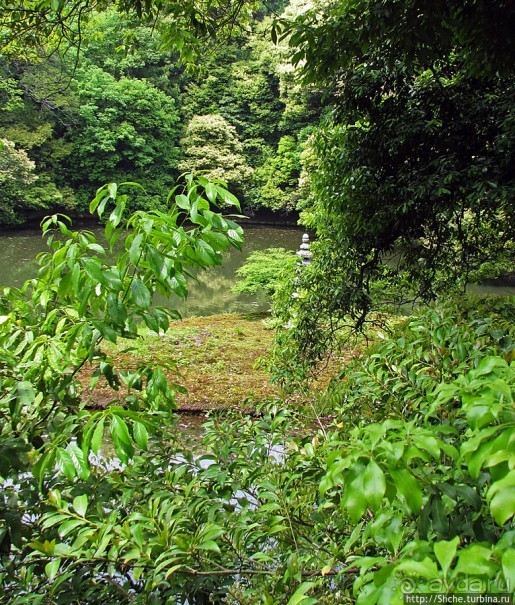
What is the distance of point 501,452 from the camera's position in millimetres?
438

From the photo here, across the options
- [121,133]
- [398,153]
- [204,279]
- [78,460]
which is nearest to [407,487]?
[78,460]

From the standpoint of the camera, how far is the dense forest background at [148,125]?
1270 centimetres

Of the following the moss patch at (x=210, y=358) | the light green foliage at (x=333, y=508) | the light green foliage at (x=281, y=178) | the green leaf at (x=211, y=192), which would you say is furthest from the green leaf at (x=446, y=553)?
the light green foliage at (x=281, y=178)

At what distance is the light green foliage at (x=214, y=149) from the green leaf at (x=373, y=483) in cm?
1528

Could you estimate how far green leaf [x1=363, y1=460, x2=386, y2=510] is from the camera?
1.57ft

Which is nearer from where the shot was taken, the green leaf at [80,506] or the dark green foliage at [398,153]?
the green leaf at [80,506]

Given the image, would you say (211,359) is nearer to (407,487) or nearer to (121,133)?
(407,487)

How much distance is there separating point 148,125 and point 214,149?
222cm

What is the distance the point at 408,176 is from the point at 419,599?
260 cm

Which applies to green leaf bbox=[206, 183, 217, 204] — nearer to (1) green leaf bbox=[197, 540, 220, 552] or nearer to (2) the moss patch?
(1) green leaf bbox=[197, 540, 220, 552]

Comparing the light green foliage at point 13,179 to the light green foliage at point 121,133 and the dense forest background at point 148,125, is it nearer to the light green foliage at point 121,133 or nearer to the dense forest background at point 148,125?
the dense forest background at point 148,125

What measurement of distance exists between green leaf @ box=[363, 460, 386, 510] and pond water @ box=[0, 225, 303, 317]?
26.4ft

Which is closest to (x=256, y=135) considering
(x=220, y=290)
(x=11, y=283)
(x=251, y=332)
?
(x=220, y=290)

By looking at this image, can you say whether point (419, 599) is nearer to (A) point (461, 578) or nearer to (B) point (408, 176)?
(A) point (461, 578)
